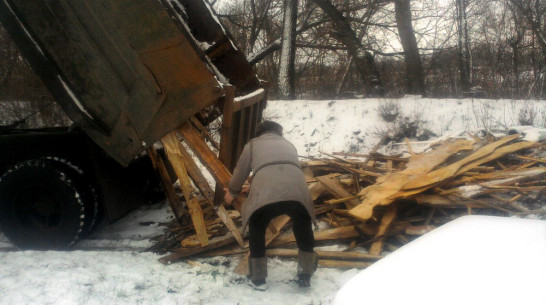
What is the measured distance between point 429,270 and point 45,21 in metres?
3.85

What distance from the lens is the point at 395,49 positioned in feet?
49.5

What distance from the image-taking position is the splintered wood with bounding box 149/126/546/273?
3600 millimetres

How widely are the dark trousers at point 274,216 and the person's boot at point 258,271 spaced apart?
0.14ft

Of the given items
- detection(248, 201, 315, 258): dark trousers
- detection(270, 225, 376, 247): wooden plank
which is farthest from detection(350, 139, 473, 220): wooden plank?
detection(248, 201, 315, 258): dark trousers

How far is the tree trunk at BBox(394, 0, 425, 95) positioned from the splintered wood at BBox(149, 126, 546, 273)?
17.2 feet

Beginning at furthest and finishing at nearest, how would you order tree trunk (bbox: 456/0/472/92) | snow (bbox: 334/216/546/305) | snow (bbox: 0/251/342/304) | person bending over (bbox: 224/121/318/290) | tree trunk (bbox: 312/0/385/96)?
tree trunk (bbox: 456/0/472/92) < tree trunk (bbox: 312/0/385/96) < person bending over (bbox: 224/121/318/290) < snow (bbox: 0/251/342/304) < snow (bbox: 334/216/546/305)

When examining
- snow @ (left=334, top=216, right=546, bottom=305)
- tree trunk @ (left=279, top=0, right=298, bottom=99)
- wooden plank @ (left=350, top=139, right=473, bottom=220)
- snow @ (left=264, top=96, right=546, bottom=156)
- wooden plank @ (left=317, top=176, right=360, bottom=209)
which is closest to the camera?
snow @ (left=334, top=216, right=546, bottom=305)

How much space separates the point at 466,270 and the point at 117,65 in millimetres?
3239

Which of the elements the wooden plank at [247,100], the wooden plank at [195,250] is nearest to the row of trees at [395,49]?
the wooden plank at [247,100]

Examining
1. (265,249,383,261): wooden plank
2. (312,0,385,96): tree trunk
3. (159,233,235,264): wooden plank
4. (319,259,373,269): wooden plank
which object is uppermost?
(312,0,385,96): tree trunk

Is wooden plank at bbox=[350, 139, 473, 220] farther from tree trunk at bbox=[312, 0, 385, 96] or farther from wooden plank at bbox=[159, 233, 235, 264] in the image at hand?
tree trunk at bbox=[312, 0, 385, 96]

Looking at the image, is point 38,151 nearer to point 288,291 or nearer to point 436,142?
point 288,291

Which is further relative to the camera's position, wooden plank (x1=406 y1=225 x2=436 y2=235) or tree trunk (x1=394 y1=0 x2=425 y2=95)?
tree trunk (x1=394 y1=0 x2=425 y2=95)

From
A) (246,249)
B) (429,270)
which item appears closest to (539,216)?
(246,249)
